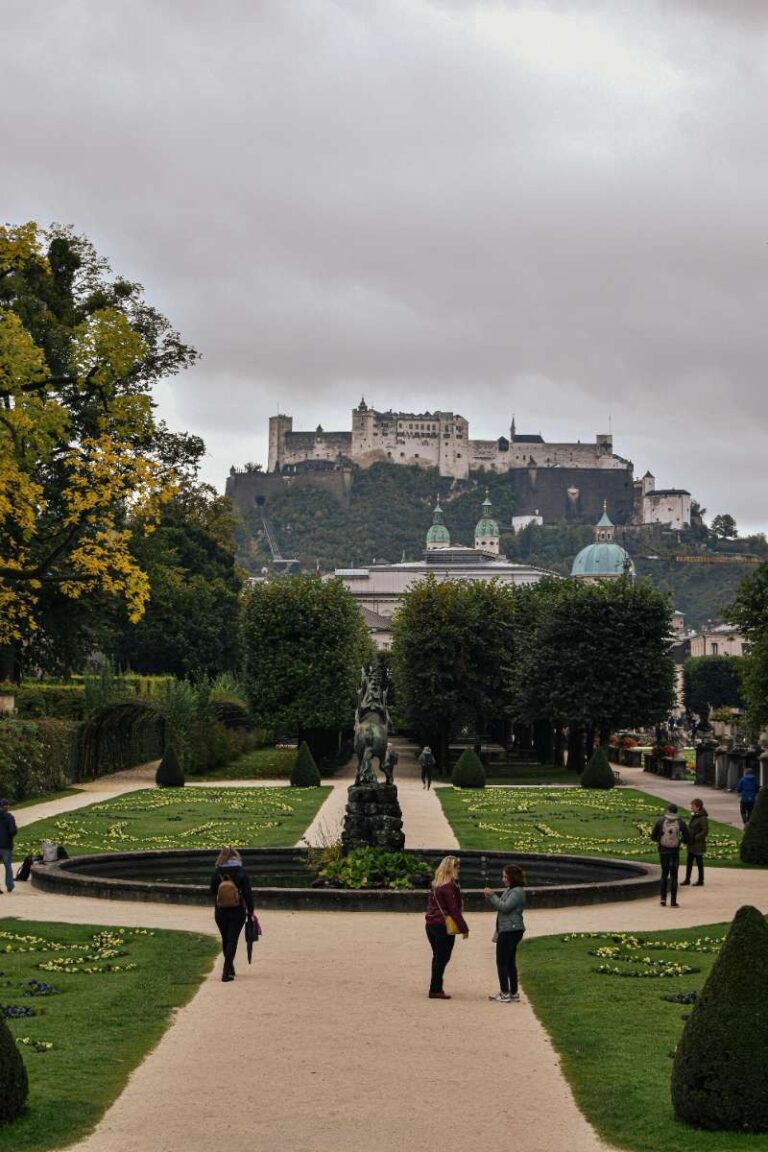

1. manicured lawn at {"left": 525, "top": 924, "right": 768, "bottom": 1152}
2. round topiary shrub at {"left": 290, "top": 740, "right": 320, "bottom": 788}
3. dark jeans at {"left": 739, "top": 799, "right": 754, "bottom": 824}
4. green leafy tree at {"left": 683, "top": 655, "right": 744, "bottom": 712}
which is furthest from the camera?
green leafy tree at {"left": 683, "top": 655, "right": 744, "bottom": 712}

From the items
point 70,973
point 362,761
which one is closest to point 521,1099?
point 70,973

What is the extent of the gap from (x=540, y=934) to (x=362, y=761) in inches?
247

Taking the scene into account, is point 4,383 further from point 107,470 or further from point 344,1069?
point 344,1069

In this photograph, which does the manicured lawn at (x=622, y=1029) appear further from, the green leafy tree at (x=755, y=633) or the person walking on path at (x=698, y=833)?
the green leafy tree at (x=755, y=633)

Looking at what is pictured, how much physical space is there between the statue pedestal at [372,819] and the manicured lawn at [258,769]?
32.1 meters

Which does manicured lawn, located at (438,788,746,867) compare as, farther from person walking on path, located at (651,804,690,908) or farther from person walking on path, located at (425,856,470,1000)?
person walking on path, located at (425,856,470,1000)

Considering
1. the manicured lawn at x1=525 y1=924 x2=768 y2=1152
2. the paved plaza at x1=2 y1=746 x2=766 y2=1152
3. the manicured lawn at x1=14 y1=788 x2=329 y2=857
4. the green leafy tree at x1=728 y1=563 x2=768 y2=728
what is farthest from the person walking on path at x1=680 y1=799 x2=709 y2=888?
the green leafy tree at x1=728 y1=563 x2=768 y2=728

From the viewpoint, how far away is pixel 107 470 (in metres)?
23.6

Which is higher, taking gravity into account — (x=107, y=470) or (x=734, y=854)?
(x=107, y=470)

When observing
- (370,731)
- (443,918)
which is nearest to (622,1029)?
(443,918)

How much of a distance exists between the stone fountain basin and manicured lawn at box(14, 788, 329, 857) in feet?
6.75

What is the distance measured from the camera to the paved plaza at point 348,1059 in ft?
33.4

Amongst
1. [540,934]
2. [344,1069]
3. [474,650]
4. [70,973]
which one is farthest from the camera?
[474,650]

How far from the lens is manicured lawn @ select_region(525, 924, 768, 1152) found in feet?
33.3
